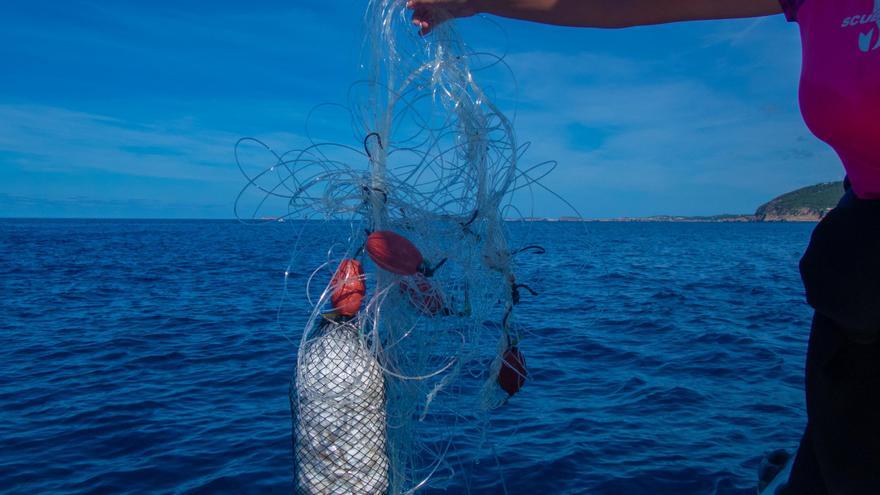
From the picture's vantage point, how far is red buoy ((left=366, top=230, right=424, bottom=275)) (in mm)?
3209

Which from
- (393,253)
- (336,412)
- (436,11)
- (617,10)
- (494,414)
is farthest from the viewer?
(494,414)

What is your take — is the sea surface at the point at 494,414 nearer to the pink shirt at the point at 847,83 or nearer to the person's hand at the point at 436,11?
the person's hand at the point at 436,11

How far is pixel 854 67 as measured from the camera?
158cm

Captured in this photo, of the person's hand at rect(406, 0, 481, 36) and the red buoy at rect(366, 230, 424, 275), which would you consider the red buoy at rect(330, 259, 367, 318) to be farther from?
the person's hand at rect(406, 0, 481, 36)

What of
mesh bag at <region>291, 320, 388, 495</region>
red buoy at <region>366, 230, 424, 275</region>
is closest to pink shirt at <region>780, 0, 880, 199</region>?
red buoy at <region>366, 230, 424, 275</region>

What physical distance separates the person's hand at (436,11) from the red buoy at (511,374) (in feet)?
6.04

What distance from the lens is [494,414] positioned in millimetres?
8734

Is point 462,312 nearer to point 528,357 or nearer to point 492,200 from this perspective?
point 492,200

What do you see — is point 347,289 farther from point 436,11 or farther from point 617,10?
point 617,10

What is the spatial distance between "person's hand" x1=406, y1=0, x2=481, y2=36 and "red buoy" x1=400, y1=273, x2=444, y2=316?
1325 millimetres

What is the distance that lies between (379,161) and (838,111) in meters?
2.43

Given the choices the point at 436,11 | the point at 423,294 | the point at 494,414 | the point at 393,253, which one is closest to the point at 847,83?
the point at 436,11

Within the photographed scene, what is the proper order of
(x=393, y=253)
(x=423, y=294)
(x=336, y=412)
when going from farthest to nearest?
(x=423, y=294)
(x=336, y=412)
(x=393, y=253)

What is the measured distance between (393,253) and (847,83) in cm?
212
